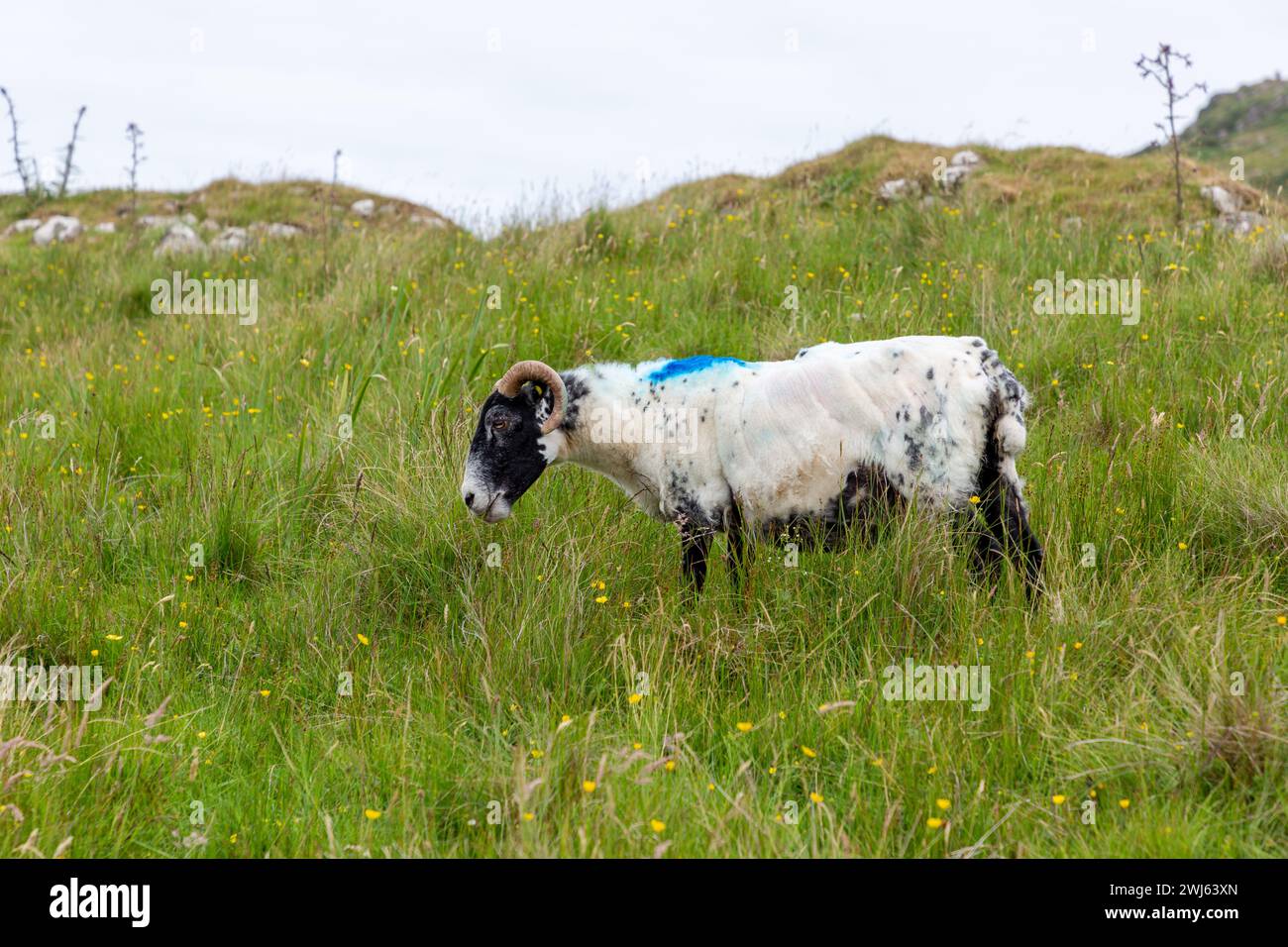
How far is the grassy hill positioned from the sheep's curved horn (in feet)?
298

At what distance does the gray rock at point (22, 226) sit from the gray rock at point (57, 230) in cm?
45

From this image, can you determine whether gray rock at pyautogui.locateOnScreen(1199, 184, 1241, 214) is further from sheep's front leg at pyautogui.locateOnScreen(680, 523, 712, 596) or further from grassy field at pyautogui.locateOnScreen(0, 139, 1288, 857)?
sheep's front leg at pyautogui.locateOnScreen(680, 523, 712, 596)

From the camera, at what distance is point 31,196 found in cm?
2492

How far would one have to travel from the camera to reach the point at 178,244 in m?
15.5

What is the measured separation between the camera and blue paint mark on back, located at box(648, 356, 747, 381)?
542 centimetres

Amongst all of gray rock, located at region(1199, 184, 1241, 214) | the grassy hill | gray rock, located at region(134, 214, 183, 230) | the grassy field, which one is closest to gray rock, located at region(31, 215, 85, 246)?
gray rock, located at region(134, 214, 183, 230)

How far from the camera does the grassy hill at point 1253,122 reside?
289ft

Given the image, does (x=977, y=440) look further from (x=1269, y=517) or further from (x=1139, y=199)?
(x=1139, y=199)

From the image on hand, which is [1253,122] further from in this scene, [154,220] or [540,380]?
[540,380]

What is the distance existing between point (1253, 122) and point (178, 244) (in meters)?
120

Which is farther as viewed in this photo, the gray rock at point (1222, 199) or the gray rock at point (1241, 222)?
the gray rock at point (1222, 199)

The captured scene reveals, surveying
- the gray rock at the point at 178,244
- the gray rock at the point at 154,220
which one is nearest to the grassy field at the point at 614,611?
the gray rock at the point at 178,244

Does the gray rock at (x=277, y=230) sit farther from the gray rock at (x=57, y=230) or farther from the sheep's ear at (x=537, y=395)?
the sheep's ear at (x=537, y=395)

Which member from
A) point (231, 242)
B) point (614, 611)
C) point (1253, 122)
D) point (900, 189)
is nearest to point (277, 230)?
point (231, 242)
